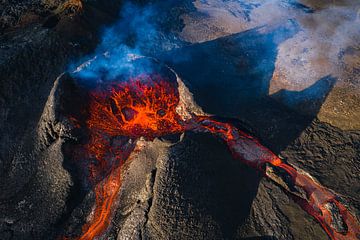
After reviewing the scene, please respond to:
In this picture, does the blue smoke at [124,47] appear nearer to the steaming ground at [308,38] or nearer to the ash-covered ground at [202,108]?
the ash-covered ground at [202,108]

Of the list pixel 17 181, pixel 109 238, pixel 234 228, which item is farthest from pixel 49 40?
pixel 234 228

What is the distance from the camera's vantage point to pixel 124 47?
40.7 feet

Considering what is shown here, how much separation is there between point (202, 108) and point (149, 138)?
2030 millimetres

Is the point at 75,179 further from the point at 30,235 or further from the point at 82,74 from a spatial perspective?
the point at 82,74

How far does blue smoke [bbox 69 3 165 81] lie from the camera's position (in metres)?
10.2

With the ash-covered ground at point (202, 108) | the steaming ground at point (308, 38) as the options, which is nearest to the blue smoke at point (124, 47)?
the ash-covered ground at point (202, 108)

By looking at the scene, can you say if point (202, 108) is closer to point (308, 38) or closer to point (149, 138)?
point (149, 138)

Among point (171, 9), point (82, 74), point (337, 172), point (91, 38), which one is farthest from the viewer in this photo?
point (171, 9)

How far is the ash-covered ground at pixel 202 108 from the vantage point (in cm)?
795

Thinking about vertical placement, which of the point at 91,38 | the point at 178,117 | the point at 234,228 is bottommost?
the point at 234,228

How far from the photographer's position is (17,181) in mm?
9234

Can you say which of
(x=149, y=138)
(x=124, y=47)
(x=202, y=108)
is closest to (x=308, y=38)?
(x=202, y=108)

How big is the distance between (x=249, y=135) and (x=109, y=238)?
4.93 m

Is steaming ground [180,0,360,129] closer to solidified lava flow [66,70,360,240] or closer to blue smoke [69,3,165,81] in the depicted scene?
blue smoke [69,3,165,81]
